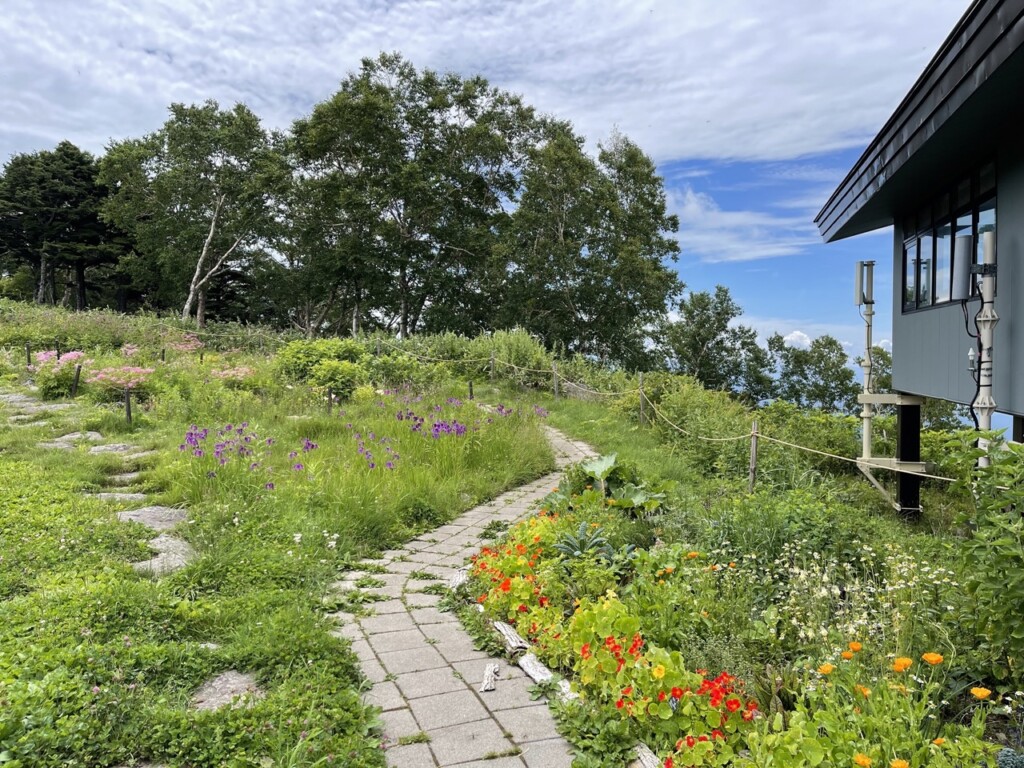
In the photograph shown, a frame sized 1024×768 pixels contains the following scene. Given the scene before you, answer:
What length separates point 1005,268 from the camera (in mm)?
5789

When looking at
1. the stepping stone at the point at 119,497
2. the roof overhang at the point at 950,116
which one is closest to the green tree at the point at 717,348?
the roof overhang at the point at 950,116

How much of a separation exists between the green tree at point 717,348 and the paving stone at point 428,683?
29.9 meters

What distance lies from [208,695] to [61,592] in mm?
1193

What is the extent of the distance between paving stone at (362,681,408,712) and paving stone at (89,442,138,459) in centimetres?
534

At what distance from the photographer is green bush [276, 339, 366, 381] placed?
1199cm

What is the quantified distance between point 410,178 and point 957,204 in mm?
21129

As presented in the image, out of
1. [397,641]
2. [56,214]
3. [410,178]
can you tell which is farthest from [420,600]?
[56,214]

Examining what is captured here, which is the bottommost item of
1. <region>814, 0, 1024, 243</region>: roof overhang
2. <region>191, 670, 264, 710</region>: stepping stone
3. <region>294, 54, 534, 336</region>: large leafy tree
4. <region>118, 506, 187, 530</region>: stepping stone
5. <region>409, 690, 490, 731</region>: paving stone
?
<region>409, 690, 490, 731</region>: paving stone

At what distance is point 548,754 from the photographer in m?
2.33

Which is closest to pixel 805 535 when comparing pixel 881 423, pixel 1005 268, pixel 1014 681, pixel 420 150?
pixel 1014 681

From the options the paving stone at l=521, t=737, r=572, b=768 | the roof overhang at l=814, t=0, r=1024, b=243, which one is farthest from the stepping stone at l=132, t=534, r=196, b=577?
the roof overhang at l=814, t=0, r=1024, b=243

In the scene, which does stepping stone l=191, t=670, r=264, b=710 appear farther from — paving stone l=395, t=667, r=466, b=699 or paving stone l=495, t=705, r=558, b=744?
paving stone l=495, t=705, r=558, b=744

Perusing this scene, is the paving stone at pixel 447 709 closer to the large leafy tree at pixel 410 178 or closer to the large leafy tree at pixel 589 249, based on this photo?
the large leafy tree at pixel 589 249

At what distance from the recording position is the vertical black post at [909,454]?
9.05 meters
